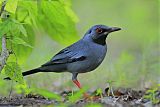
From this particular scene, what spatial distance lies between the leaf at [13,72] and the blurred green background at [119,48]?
1.32 meters

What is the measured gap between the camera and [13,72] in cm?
659

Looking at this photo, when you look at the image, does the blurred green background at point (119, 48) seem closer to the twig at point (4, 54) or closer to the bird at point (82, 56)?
the bird at point (82, 56)

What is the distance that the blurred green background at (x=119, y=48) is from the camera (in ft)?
29.8

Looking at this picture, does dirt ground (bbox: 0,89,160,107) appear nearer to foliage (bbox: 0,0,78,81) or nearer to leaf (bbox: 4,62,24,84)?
leaf (bbox: 4,62,24,84)

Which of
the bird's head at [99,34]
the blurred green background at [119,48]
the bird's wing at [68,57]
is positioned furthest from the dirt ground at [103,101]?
the bird's head at [99,34]

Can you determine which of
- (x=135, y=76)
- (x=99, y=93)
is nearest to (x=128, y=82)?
(x=135, y=76)

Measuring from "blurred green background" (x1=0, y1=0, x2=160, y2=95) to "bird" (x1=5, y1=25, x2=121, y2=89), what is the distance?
55 cm

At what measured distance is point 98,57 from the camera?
747 centimetres

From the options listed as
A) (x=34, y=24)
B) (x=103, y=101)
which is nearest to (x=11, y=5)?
(x=34, y=24)

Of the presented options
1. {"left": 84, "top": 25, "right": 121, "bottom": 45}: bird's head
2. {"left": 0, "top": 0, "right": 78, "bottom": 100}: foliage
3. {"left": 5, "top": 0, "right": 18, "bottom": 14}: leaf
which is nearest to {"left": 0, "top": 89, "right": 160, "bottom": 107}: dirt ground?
{"left": 0, "top": 0, "right": 78, "bottom": 100}: foliage

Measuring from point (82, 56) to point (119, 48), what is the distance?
25.8 ft

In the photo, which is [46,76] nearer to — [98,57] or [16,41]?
[98,57]

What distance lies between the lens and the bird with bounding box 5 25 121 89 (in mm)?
7476

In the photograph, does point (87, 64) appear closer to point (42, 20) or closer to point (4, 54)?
point (42, 20)
